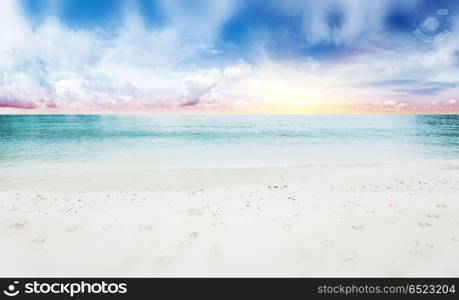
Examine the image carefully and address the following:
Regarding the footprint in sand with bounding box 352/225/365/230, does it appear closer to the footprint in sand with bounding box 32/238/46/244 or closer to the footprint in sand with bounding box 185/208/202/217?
the footprint in sand with bounding box 185/208/202/217

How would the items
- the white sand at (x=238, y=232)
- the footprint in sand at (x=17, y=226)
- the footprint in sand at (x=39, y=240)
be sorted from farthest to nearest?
the footprint in sand at (x=17, y=226)
the footprint in sand at (x=39, y=240)
the white sand at (x=238, y=232)

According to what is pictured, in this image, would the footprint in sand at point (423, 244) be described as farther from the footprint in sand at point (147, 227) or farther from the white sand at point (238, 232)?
the footprint in sand at point (147, 227)

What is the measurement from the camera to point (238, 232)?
4.02 meters

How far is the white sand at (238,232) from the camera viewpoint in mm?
3088

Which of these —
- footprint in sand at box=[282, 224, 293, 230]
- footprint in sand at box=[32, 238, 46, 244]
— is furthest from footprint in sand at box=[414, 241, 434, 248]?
footprint in sand at box=[32, 238, 46, 244]

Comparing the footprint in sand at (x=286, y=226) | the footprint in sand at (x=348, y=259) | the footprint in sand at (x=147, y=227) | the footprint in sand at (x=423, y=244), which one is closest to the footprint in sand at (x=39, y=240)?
the footprint in sand at (x=147, y=227)

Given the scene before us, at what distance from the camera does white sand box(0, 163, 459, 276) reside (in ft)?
10.1

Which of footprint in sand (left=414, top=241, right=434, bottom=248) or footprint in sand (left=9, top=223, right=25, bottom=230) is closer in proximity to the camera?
footprint in sand (left=414, top=241, right=434, bottom=248)

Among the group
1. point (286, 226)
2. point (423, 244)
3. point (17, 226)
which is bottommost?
point (423, 244)

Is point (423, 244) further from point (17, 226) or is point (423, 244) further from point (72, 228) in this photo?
point (17, 226)

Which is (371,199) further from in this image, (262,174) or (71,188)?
(71,188)

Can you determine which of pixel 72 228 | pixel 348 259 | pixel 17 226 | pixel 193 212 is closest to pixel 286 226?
pixel 348 259

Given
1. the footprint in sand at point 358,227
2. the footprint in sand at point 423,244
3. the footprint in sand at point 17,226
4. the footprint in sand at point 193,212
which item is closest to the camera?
the footprint in sand at point 423,244

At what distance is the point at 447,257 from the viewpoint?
3217 millimetres
